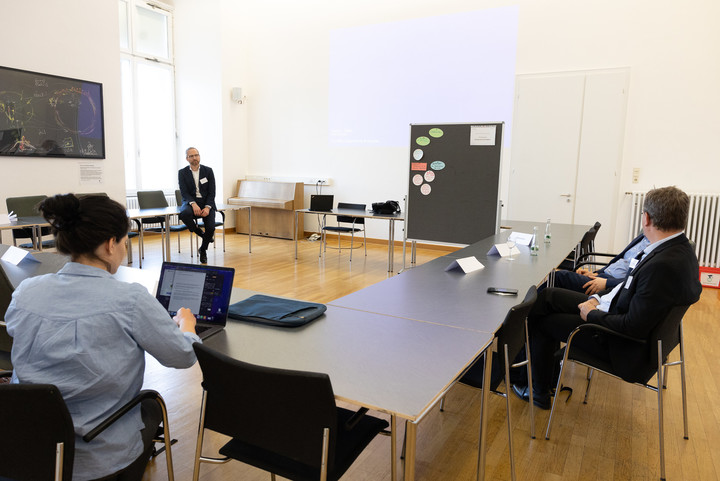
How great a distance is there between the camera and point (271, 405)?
1.29m

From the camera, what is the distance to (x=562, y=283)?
3.53 m

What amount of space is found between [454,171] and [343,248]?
10.9ft

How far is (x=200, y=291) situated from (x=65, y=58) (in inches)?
217

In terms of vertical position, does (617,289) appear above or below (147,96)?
below

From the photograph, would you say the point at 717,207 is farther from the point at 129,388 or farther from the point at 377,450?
the point at 129,388

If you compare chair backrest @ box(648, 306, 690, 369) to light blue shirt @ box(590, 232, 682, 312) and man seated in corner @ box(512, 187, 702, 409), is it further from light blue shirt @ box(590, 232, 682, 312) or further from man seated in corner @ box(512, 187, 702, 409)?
light blue shirt @ box(590, 232, 682, 312)

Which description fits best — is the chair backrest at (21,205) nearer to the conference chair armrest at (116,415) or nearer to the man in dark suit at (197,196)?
the man in dark suit at (197,196)

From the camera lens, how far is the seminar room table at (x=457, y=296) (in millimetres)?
1878

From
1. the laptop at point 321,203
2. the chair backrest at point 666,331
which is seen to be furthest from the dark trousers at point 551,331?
the laptop at point 321,203

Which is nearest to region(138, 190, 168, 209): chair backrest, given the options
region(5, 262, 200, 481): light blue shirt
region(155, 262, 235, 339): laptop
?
region(155, 262, 235, 339): laptop

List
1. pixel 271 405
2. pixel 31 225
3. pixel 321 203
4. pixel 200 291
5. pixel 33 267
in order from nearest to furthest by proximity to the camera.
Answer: pixel 271 405 → pixel 200 291 → pixel 33 267 → pixel 31 225 → pixel 321 203

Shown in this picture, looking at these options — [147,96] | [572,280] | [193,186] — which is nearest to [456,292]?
[572,280]

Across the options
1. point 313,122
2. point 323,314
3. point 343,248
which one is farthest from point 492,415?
point 313,122

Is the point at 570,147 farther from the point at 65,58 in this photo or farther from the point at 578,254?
the point at 65,58
